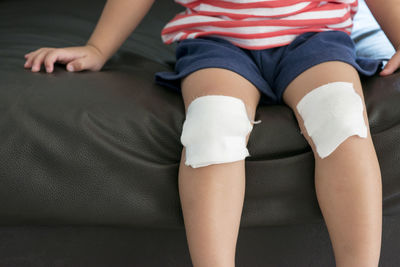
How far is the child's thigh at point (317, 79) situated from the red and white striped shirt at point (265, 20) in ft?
0.46

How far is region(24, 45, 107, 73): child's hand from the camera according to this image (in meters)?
0.96

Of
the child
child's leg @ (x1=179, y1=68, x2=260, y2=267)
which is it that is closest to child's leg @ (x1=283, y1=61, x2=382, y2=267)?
the child

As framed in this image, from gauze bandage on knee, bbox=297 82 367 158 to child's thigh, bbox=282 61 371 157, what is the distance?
0.07 feet

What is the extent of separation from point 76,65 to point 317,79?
480 mm

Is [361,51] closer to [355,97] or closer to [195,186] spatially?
[355,97]

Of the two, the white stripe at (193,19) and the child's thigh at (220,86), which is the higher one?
the white stripe at (193,19)

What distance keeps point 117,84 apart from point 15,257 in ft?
1.22

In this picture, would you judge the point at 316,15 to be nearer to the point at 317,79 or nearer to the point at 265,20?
the point at 265,20

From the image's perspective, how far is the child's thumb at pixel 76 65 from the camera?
974 mm

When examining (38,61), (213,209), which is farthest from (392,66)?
(38,61)

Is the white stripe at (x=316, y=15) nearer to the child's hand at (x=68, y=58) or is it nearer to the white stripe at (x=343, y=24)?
the white stripe at (x=343, y=24)

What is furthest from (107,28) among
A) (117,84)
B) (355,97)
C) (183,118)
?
(355,97)

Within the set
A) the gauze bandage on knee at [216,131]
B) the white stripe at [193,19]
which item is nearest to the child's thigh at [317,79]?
the gauze bandage on knee at [216,131]

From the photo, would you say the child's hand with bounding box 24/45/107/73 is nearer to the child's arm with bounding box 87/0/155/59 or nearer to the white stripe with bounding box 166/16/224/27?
the child's arm with bounding box 87/0/155/59
